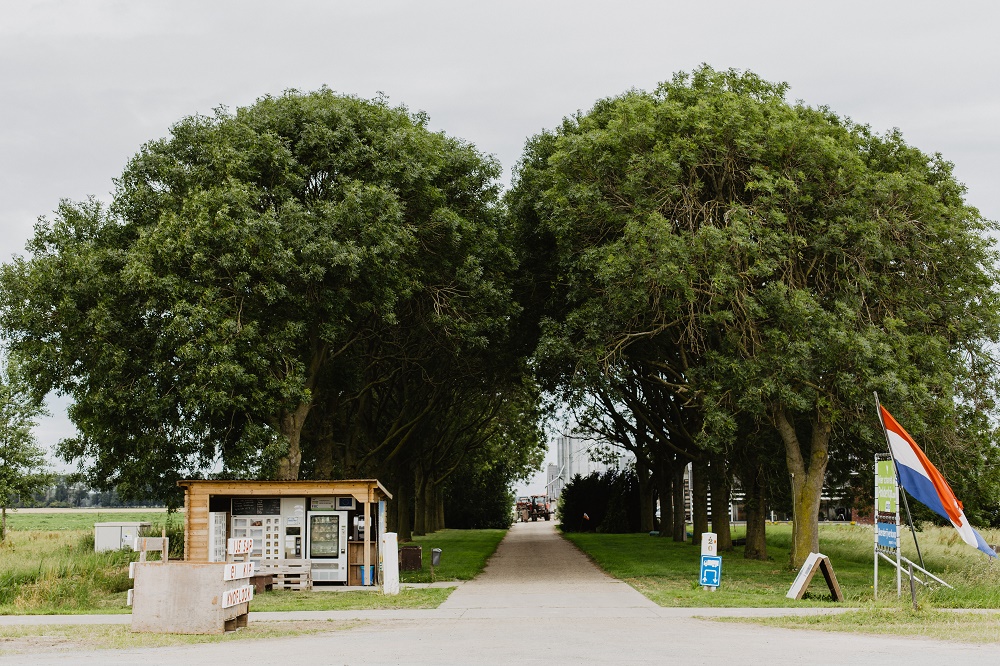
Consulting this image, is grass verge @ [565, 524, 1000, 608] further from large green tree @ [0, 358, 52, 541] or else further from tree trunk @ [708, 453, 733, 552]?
large green tree @ [0, 358, 52, 541]

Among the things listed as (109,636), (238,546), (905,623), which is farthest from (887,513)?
(109,636)

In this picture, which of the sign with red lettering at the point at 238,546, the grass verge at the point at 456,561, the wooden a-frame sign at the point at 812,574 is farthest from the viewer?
the grass verge at the point at 456,561

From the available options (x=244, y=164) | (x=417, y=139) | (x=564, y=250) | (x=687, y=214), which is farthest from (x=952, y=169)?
(x=244, y=164)

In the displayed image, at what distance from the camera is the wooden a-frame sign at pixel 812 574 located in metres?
18.3

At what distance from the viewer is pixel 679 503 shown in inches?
1734

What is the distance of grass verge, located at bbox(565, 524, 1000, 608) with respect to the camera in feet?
59.7

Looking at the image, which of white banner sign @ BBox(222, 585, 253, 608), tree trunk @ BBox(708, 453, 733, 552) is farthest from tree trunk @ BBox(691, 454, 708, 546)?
white banner sign @ BBox(222, 585, 253, 608)

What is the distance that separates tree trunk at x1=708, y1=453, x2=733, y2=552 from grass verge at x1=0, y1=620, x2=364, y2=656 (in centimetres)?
1988

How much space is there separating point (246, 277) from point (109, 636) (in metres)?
11.7

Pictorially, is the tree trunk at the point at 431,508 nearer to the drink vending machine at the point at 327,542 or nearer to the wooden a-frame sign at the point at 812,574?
the drink vending machine at the point at 327,542

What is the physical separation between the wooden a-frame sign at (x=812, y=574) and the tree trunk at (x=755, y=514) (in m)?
13.1

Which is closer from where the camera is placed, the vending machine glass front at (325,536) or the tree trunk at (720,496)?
the vending machine glass front at (325,536)

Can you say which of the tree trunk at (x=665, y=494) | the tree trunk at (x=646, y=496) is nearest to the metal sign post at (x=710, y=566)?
the tree trunk at (x=665, y=494)

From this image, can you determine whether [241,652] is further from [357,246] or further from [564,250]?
[564,250]
